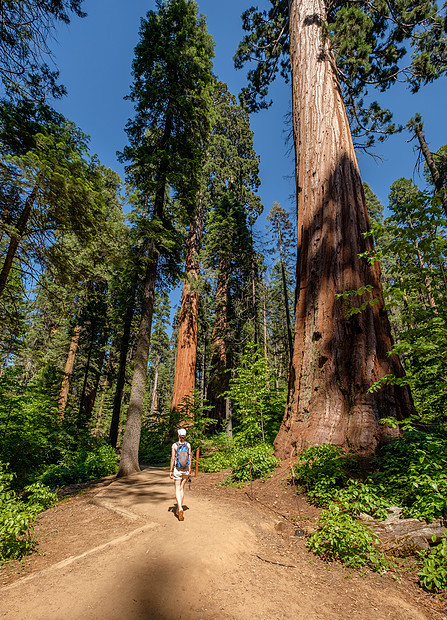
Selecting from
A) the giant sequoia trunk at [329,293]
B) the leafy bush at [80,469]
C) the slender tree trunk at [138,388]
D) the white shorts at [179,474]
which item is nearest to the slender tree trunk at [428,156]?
the giant sequoia trunk at [329,293]

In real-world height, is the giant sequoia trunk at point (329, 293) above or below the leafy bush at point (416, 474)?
above

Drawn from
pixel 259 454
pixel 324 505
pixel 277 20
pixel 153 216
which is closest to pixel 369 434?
pixel 324 505

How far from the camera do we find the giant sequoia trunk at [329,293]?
4.71 metres

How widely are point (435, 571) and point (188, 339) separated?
36.7 ft

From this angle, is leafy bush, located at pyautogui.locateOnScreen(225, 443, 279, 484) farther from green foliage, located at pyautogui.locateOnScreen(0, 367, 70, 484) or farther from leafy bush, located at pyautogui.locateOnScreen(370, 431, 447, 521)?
green foliage, located at pyautogui.locateOnScreen(0, 367, 70, 484)

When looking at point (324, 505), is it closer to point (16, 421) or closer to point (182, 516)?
point (182, 516)

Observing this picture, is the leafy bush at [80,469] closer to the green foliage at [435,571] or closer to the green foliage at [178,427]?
the green foliage at [178,427]

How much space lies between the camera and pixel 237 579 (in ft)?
9.61

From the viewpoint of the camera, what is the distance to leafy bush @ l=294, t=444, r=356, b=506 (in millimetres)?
4000

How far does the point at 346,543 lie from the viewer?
3.06 m

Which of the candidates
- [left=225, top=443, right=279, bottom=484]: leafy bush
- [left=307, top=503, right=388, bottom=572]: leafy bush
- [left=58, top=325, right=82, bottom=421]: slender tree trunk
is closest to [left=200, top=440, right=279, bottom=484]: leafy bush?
[left=225, top=443, right=279, bottom=484]: leafy bush

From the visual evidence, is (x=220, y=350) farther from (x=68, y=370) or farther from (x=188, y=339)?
(x=68, y=370)

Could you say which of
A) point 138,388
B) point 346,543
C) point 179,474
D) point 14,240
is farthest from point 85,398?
point 346,543

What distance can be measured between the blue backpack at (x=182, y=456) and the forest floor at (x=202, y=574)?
704 mm
